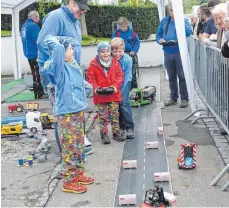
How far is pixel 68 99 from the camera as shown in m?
4.84

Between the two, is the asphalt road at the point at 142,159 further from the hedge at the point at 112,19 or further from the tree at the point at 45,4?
the hedge at the point at 112,19

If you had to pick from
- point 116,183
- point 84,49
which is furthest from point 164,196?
point 84,49

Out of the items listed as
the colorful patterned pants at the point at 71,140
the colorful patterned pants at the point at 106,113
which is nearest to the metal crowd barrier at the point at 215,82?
the colorful patterned pants at the point at 106,113

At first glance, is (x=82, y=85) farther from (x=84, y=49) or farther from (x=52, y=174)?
(x=84, y=49)

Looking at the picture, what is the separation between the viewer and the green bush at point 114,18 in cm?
2352

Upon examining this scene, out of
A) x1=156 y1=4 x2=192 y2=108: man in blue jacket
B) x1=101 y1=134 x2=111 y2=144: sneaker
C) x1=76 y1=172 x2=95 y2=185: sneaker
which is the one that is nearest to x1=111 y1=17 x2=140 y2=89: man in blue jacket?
x1=156 y1=4 x2=192 y2=108: man in blue jacket

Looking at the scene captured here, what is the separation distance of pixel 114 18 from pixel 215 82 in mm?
17264

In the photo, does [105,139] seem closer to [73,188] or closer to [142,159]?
[142,159]

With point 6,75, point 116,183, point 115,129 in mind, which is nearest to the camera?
point 116,183

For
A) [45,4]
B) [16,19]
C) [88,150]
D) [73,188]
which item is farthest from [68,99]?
[45,4]

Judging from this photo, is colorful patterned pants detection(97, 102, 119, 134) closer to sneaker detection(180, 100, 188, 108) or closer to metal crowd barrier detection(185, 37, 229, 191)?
metal crowd barrier detection(185, 37, 229, 191)

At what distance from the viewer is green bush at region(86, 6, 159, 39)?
2352 cm

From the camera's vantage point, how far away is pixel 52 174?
5.75m

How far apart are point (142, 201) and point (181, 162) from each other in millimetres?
1106
